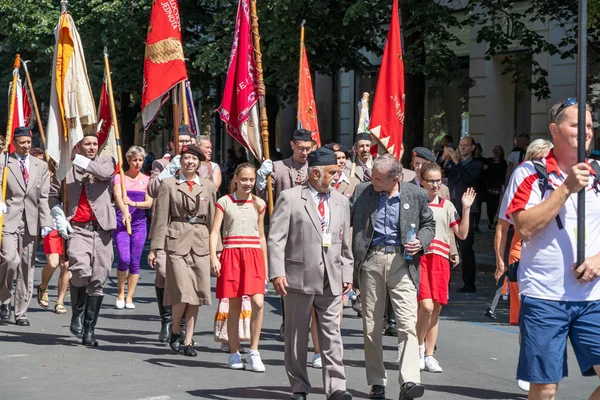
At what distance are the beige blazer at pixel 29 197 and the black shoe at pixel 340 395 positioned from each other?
5208 millimetres

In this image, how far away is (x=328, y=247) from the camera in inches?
307

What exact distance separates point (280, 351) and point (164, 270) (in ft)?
4.31

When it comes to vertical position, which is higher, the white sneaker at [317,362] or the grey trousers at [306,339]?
the grey trousers at [306,339]

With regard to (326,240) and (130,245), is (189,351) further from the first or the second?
(130,245)

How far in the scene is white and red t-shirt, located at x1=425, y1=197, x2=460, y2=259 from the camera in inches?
359

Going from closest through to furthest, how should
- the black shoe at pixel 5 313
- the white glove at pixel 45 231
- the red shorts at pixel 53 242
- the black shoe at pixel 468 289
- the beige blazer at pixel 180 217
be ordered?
the beige blazer at pixel 180 217
the white glove at pixel 45 231
the black shoe at pixel 5 313
the red shorts at pixel 53 242
the black shoe at pixel 468 289

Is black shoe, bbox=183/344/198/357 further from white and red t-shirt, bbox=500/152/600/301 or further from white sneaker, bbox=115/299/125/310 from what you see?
white and red t-shirt, bbox=500/152/600/301

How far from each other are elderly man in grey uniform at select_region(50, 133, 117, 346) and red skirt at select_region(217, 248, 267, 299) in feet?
5.09

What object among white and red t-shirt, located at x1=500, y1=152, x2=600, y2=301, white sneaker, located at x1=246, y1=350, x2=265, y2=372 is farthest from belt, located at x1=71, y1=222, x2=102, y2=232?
white and red t-shirt, located at x1=500, y1=152, x2=600, y2=301

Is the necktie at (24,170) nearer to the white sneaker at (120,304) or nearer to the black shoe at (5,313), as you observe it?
the black shoe at (5,313)

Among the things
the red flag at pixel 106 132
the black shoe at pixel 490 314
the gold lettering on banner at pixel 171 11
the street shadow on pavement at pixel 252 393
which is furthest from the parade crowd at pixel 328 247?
the gold lettering on banner at pixel 171 11

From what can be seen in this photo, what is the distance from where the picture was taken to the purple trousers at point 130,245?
Answer: 12.9 m

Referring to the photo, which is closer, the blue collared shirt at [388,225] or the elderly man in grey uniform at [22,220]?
the blue collared shirt at [388,225]

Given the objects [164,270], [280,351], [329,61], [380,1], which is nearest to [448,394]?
[280,351]
